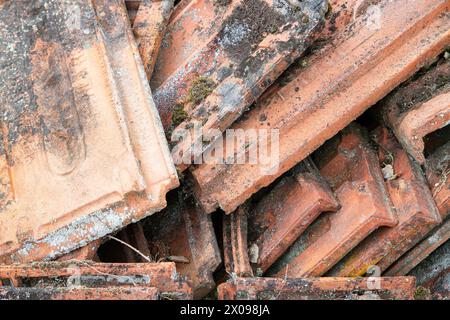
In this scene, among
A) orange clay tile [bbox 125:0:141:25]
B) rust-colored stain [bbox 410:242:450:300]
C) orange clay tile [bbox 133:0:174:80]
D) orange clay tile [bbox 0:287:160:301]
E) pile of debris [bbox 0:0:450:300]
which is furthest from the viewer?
orange clay tile [bbox 125:0:141:25]

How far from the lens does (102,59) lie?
4074mm

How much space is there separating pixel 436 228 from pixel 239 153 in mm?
1253

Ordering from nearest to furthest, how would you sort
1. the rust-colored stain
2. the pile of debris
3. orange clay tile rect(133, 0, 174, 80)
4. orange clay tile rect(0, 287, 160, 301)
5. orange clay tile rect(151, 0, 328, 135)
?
1. orange clay tile rect(0, 287, 160, 301)
2. the pile of debris
3. orange clay tile rect(151, 0, 328, 135)
4. the rust-colored stain
5. orange clay tile rect(133, 0, 174, 80)

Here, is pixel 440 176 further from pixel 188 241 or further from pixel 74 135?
pixel 74 135

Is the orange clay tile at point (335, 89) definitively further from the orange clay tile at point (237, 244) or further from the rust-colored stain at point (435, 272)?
the rust-colored stain at point (435, 272)

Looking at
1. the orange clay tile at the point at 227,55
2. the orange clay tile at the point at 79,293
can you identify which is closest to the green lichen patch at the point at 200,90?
the orange clay tile at the point at 227,55

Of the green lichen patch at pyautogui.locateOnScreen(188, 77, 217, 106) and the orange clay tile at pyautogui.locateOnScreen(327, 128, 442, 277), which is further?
the green lichen patch at pyautogui.locateOnScreen(188, 77, 217, 106)

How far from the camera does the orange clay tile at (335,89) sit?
12.8 ft

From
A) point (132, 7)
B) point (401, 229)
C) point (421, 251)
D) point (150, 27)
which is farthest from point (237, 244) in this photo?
point (132, 7)

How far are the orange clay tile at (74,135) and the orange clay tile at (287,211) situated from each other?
74 centimetres

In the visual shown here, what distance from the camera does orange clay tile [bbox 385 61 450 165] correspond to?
375cm

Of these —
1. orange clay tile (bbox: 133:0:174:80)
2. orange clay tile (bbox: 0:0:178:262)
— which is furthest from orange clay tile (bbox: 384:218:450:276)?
orange clay tile (bbox: 133:0:174:80)

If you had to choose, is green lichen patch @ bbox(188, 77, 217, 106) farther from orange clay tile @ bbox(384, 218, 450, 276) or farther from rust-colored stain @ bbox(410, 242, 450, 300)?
rust-colored stain @ bbox(410, 242, 450, 300)
